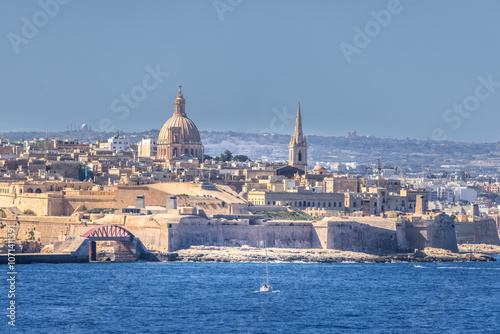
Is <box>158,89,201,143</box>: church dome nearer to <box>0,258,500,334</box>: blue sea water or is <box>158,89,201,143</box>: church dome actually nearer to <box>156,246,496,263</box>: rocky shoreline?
<box>156,246,496,263</box>: rocky shoreline

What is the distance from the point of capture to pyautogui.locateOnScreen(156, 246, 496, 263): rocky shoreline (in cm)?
7269

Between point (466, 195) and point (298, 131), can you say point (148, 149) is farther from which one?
point (466, 195)

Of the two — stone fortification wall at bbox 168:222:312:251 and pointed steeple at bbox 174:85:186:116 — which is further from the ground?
pointed steeple at bbox 174:85:186:116

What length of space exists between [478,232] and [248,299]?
40933 millimetres

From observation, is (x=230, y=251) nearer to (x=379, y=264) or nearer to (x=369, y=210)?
(x=379, y=264)

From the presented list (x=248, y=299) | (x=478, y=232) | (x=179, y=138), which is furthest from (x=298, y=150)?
(x=248, y=299)

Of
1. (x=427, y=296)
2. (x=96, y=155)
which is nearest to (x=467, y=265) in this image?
(x=427, y=296)

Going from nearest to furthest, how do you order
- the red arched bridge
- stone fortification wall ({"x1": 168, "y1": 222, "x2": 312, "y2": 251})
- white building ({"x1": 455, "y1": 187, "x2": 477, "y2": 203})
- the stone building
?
the red arched bridge → stone fortification wall ({"x1": 168, "y1": 222, "x2": 312, "y2": 251}) → the stone building → white building ({"x1": 455, "y1": 187, "x2": 477, "y2": 203})

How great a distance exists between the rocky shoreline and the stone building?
122ft

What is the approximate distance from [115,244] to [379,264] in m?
A: 14.4

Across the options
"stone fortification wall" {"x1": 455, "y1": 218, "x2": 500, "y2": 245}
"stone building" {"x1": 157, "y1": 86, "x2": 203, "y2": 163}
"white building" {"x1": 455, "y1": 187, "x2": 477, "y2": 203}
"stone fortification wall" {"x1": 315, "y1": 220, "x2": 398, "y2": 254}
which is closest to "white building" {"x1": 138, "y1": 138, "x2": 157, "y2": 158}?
"stone building" {"x1": 157, "y1": 86, "x2": 203, "y2": 163}

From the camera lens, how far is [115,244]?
237 feet

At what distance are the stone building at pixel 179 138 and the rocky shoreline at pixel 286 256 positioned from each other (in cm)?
3734

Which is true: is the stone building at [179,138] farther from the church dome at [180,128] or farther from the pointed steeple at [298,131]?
the pointed steeple at [298,131]
